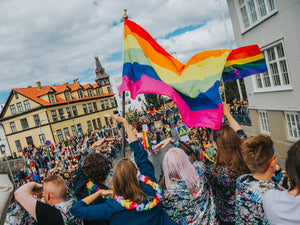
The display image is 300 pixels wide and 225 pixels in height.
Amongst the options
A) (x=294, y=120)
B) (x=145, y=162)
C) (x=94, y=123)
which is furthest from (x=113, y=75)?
(x=145, y=162)

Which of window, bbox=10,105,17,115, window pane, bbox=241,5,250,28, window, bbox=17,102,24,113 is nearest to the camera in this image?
window pane, bbox=241,5,250,28

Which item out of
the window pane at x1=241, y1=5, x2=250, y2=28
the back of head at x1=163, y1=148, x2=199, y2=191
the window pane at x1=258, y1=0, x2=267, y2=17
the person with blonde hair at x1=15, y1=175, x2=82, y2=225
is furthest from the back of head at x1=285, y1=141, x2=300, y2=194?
the window pane at x1=241, y1=5, x2=250, y2=28

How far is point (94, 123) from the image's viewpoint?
51219 millimetres

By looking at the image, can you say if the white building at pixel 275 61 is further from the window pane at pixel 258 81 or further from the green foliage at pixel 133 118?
the green foliage at pixel 133 118

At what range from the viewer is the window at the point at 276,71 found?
33.2 ft

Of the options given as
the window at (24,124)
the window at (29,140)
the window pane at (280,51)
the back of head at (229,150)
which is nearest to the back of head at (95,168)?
the back of head at (229,150)

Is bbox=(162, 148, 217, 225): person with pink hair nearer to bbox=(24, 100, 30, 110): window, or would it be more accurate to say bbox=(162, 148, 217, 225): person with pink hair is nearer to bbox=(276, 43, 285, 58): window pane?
bbox=(276, 43, 285, 58): window pane

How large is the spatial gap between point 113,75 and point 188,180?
72.9 m

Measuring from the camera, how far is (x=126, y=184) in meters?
2.29

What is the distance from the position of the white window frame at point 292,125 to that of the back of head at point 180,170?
9020mm

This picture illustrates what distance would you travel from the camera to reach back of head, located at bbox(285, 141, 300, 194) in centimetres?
169

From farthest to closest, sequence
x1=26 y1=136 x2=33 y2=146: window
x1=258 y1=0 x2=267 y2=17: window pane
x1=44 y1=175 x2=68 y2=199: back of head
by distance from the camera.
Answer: x1=26 y1=136 x2=33 y2=146: window → x1=258 y1=0 x2=267 y2=17: window pane → x1=44 y1=175 x2=68 y2=199: back of head

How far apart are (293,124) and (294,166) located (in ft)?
33.0

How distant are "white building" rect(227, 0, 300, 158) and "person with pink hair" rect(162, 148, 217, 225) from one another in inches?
336
